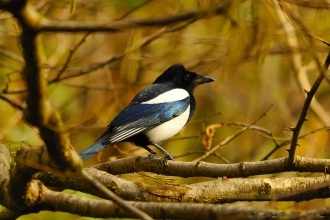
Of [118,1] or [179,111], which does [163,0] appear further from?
[118,1]

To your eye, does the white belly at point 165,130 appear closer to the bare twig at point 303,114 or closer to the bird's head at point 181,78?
the bird's head at point 181,78

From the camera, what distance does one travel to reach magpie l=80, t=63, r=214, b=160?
4621 mm

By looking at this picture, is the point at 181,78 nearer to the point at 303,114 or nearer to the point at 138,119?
the point at 138,119

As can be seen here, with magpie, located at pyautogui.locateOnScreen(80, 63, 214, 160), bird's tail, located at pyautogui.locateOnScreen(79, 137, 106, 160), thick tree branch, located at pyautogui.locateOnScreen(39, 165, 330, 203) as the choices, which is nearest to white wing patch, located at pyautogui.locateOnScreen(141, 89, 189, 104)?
magpie, located at pyautogui.locateOnScreen(80, 63, 214, 160)

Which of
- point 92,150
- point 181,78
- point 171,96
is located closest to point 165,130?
point 171,96

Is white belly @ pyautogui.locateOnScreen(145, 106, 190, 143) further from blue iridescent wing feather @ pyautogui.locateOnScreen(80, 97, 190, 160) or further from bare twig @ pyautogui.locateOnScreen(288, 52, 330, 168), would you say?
bare twig @ pyautogui.locateOnScreen(288, 52, 330, 168)

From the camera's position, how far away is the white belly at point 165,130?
16.0 feet

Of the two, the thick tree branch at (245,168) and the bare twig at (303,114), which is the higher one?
the bare twig at (303,114)

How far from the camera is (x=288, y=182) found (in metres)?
3.22

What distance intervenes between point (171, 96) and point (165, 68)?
1.67 meters

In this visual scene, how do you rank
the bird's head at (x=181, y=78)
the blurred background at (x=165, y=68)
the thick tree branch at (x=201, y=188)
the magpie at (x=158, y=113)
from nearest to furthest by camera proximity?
the thick tree branch at (x=201, y=188) < the magpie at (x=158, y=113) < the blurred background at (x=165, y=68) < the bird's head at (x=181, y=78)

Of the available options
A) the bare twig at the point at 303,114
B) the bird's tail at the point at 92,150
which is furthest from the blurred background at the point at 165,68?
the bare twig at the point at 303,114

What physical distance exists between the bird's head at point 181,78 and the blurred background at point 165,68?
20 centimetres

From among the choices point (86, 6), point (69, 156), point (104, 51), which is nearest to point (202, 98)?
point (104, 51)
